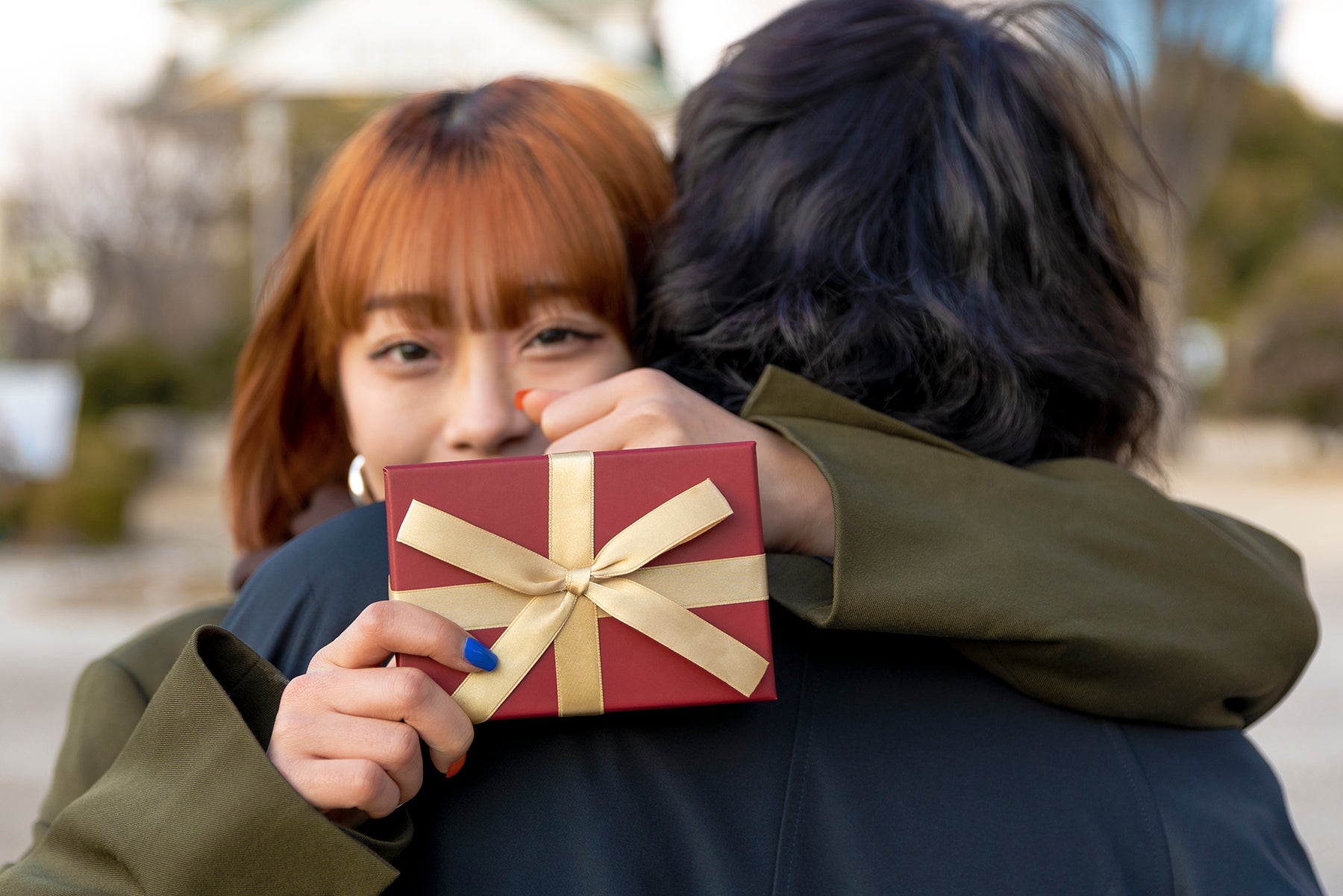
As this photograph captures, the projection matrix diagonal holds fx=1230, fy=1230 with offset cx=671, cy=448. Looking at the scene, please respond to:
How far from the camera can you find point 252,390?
2014mm

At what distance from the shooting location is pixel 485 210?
156cm

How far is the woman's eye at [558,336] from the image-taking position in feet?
5.28

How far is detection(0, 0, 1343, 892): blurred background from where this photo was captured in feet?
21.9

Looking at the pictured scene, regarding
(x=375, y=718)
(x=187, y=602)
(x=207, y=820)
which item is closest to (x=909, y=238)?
(x=375, y=718)

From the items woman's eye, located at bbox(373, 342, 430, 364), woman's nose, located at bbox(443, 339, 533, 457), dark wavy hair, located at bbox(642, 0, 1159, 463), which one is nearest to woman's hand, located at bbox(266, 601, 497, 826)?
dark wavy hair, located at bbox(642, 0, 1159, 463)

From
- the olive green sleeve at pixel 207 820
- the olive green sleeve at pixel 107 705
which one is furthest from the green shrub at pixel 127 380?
the olive green sleeve at pixel 207 820

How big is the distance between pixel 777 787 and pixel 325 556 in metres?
0.45

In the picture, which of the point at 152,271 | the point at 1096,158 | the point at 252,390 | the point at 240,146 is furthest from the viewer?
the point at 152,271

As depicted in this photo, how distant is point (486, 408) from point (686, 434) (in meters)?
0.57

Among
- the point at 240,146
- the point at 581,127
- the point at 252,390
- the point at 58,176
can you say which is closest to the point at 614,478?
the point at 581,127

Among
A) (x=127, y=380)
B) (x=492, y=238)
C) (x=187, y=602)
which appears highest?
(x=492, y=238)

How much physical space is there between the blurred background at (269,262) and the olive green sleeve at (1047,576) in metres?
0.58

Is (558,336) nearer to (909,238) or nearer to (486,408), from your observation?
(486,408)

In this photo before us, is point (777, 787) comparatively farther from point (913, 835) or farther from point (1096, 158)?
point (1096, 158)
